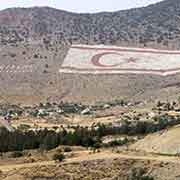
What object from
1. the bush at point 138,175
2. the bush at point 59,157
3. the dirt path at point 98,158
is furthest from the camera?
the bush at point 59,157

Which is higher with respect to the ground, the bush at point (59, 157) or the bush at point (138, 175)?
the bush at point (138, 175)

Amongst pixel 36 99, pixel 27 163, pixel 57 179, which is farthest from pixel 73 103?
pixel 57 179

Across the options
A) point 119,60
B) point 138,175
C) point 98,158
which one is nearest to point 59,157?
point 98,158

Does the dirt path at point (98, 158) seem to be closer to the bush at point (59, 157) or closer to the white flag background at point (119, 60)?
the bush at point (59, 157)

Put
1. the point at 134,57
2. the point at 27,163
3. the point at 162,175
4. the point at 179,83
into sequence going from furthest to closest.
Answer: the point at 134,57 → the point at 179,83 → the point at 27,163 → the point at 162,175

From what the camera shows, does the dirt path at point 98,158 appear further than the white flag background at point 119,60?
No

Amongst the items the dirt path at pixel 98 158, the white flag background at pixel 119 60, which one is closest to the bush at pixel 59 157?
the dirt path at pixel 98 158

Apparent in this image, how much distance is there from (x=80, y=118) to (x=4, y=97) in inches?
1506

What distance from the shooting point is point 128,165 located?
5219 centimetres

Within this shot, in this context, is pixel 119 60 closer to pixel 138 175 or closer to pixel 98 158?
pixel 98 158

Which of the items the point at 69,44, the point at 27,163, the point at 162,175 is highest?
the point at 162,175

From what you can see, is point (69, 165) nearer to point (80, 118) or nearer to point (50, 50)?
point (80, 118)

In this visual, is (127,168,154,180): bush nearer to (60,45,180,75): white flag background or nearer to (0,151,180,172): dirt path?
(0,151,180,172): dirt path

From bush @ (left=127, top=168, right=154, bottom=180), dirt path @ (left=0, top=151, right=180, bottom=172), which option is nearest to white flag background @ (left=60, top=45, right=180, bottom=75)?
dirt path @ (left=0, top=151, right=180, bottom=172)
